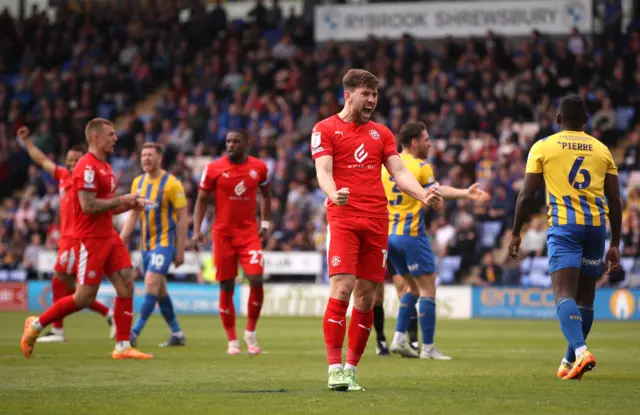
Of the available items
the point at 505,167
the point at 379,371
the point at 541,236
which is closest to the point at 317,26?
the point at 505,167

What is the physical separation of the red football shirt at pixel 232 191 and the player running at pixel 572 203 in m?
4.80

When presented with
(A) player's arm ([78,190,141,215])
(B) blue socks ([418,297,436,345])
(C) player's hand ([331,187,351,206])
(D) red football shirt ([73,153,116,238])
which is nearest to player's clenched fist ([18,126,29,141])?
(D) red football shirt ([73,153,116,238])

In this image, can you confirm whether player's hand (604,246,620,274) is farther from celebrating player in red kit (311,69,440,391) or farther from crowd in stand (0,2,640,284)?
crowd in stand (0,2,640,284)

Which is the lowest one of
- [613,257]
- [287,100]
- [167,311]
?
[167,311]

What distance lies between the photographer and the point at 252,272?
13.8 m

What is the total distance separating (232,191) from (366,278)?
517cm

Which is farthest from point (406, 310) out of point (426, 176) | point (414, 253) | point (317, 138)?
point (317, 138)

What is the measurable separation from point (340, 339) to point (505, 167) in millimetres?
17375

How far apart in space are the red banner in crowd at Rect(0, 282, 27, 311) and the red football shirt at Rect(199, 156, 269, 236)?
1440 cm

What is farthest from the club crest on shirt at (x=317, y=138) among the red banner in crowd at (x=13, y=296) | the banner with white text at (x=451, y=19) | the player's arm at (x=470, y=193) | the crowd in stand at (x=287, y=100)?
the banner with white text at (x=451, y=19)

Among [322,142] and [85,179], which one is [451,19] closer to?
[85,179]

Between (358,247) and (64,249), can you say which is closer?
(358,247)

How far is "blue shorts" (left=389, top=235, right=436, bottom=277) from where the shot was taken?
42.7 ft

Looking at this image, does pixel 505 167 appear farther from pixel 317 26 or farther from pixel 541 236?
pixel 317 26
